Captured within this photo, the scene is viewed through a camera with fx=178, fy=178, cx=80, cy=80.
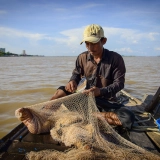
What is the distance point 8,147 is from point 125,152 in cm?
143

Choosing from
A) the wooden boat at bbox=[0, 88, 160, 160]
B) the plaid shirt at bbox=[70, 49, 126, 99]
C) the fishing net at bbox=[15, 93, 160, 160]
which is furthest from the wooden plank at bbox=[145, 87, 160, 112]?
the fishing net at bbox=[15, 93, 160, 160]

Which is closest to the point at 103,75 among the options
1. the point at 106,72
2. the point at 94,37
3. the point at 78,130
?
the point at 106,72

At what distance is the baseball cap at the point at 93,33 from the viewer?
9.66 ft

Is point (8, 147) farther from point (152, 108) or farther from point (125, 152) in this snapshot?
point (152, 108)

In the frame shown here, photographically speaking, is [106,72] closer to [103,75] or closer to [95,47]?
[103,75]

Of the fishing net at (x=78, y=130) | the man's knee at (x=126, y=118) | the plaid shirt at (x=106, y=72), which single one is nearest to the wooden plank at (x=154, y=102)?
the plaid shirt at (x=106, y=72)

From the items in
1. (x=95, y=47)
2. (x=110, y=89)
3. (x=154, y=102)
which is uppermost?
(x=95, y=47)

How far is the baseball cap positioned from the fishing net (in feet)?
3.05

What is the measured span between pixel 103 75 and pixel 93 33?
79 centimetres

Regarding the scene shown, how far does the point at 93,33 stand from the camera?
3.01 metres

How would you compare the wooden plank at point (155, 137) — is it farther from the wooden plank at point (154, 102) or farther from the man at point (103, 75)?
the wooden plank at point (154, 102)

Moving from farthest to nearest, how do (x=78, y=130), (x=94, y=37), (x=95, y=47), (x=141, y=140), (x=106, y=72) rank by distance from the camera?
1. (x=106, y=72)
2. (x=95, y=47)
3. (x=94, y=37)
4. (x=141, y=140)
5. (x=78, y=130)

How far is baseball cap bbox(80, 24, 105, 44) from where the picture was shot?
9.66 ft

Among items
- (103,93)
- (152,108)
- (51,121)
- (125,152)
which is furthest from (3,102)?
(125,152)
